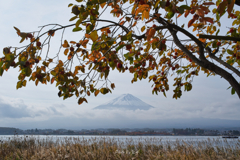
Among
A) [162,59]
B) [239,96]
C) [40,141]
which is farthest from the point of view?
[40,141]

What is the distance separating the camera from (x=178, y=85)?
3.42 meters

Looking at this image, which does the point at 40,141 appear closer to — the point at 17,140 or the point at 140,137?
the point at 17,140

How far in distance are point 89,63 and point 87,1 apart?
846 millimetres

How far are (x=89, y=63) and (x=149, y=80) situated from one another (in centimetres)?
120

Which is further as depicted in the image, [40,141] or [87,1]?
[40,141]

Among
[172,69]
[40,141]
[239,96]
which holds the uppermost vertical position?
[172,69]

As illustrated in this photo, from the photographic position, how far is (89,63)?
2.39 metres

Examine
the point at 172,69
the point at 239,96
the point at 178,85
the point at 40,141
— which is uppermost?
the point at 172,69

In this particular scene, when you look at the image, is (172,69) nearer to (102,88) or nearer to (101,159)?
(102,88)

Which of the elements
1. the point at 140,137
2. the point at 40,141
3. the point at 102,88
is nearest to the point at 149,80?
the point at 102,88

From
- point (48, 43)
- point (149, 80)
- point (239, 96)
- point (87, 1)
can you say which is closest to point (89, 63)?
point (48, 43)

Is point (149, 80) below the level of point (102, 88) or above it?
above

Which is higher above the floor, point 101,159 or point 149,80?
point 149,80

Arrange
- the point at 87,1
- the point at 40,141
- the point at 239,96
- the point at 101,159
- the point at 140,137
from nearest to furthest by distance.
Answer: the point at 87,1 → the point at 239,96 → the point at 101,159 → the point at 140,137 → the point at 40,141
